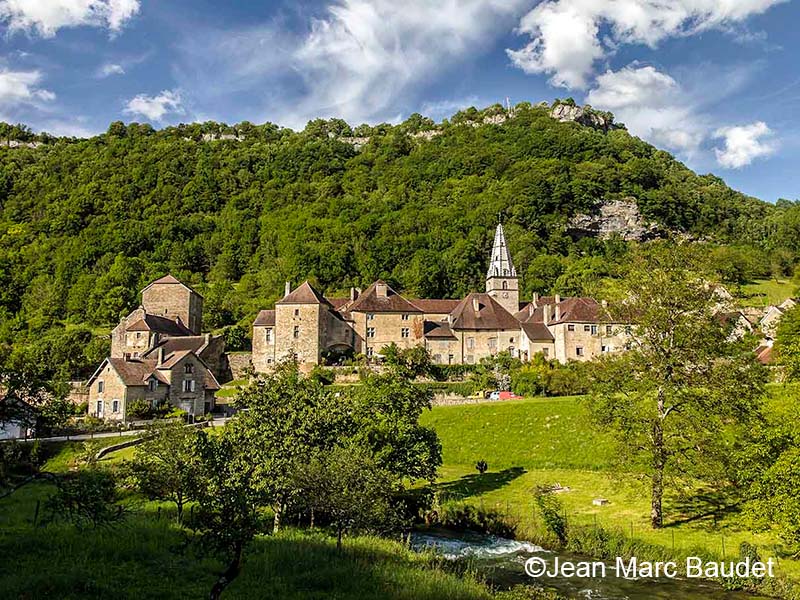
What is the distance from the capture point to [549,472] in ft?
93.9

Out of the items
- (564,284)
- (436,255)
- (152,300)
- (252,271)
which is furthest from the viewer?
(252,271)

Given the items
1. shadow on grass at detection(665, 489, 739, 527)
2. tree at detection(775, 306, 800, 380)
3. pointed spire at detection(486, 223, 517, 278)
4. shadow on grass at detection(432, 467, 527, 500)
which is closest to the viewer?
tree at detection(775, 306, 800, 380)

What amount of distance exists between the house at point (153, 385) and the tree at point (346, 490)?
102ft

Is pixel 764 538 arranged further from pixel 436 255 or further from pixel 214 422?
pixel 436 255

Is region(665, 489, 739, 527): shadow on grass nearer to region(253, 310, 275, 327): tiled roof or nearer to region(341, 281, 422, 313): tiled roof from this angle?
region(341, 281, 422, 313): tiled roof

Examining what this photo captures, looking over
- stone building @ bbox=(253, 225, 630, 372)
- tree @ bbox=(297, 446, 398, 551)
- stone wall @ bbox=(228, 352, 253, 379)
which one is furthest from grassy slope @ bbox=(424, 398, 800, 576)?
stone wall @ bbox=(228, 352, 253, 379)

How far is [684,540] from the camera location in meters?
18.6

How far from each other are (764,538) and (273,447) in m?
15.8

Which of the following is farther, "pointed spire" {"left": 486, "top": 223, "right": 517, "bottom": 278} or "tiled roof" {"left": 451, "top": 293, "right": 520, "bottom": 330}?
"pointed spire" {"left": 486, "top": 223, "right": 517, "bottom": 278}

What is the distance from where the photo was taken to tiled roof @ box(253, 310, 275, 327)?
61.2 meters

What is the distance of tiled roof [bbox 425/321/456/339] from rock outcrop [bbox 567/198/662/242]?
53.9 m

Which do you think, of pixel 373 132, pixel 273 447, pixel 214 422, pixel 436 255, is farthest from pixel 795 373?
pixel 373 132

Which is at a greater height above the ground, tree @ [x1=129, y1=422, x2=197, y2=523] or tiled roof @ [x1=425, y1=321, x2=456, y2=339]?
tiled roof @ [x1=425, y1=321, x2=456, y2=339]

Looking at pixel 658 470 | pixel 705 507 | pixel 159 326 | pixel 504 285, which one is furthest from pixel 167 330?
pixel 705 507
